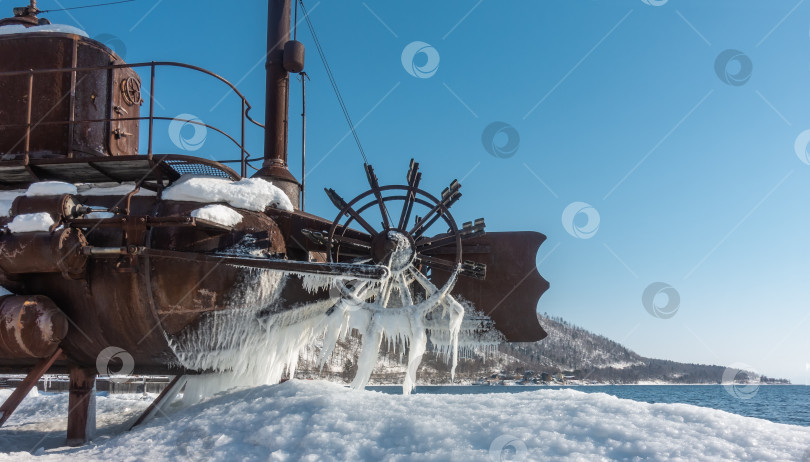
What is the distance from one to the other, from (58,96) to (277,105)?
9.97 feet

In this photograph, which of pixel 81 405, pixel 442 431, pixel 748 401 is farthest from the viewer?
pixel 748 401

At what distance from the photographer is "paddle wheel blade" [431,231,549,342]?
26.8ft

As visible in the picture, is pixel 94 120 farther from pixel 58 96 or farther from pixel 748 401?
pixel 748 401

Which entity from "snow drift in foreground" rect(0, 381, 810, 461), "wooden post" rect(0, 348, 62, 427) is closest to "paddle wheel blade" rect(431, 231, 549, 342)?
"snow drift in foreground" rect(0, 381, 810, 461)

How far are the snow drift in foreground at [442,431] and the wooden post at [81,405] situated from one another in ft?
2.43

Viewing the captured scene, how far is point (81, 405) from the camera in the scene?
723cm

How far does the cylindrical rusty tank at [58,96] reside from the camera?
768cm

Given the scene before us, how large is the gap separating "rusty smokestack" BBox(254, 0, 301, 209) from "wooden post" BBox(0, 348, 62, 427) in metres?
3.78

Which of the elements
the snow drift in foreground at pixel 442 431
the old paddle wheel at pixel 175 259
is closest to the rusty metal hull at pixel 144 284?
the old paddle wheel at pixel 175 259

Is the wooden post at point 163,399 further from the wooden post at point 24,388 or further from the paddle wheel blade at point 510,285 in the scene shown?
the paddle wheel blade at point 510,285

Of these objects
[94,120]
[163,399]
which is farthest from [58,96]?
[163,399]

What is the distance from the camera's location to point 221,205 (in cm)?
665

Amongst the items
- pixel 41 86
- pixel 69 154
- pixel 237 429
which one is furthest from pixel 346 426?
pixel 41 86

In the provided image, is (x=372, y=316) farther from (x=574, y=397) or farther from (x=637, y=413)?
(x=637, y=413)
